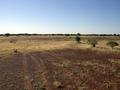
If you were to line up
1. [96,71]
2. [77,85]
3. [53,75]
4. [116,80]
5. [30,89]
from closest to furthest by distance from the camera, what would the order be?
[30,89] < [77,85] < [116,80] < [53,75] < [96,71]

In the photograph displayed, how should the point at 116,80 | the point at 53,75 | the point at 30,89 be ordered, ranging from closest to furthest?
the point at 30,89, the point at 116,80, the point at 53,75

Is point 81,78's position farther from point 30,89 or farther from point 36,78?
point 30,89

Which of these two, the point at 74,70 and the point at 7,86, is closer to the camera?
the point at 7,86

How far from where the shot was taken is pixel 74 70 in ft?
56.1

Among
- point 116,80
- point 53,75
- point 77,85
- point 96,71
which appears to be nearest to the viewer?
point 77,85

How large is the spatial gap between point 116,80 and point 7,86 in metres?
6.84

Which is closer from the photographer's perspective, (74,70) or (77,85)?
(77,85)

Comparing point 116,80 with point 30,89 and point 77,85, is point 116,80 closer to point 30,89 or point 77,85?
point 77,85

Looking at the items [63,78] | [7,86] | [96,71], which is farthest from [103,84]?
[7,86]

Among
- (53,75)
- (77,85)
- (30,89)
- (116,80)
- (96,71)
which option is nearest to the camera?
(30,89)

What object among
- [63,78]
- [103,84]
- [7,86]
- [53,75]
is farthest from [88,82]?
[7,86]

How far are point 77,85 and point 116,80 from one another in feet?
9.65

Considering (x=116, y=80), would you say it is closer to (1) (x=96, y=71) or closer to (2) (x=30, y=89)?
(1) (x=96, y=71)

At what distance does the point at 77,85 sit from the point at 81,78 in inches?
75.8
